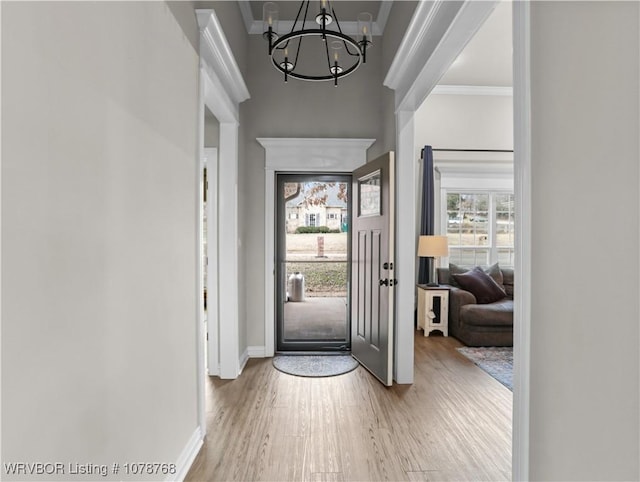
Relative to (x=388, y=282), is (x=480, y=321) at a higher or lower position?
lower

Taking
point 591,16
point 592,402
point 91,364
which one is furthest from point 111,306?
point 591,16

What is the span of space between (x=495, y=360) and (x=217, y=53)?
382 cm

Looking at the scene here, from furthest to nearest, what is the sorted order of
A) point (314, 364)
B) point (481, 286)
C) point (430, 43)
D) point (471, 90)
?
point (471, 90)
point (481, 286)
point (314, 364)
point (430, 43)

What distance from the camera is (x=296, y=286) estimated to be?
14.1 ft

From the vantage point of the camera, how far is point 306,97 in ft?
13.3

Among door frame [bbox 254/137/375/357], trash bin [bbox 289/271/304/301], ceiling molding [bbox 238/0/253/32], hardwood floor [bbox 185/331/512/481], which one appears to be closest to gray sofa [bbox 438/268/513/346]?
hardwood floor [bbox 185/331/512/481]

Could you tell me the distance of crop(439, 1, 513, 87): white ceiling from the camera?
3711 millimetres

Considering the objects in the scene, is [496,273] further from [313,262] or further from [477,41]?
[477,41]

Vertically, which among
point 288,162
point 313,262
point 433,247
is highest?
point 288,162

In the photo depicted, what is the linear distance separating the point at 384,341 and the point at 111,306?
245cm

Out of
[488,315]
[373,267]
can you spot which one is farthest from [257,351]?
[488,315]

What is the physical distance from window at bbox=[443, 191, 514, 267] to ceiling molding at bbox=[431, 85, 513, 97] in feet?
4.67

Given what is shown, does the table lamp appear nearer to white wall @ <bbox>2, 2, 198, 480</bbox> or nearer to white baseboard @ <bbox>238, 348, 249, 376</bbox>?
white baseboard @ <bbox>238, 348, 249, 376</bbox>

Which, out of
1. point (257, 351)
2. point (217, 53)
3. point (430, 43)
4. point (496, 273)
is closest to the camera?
point (430, 43)
